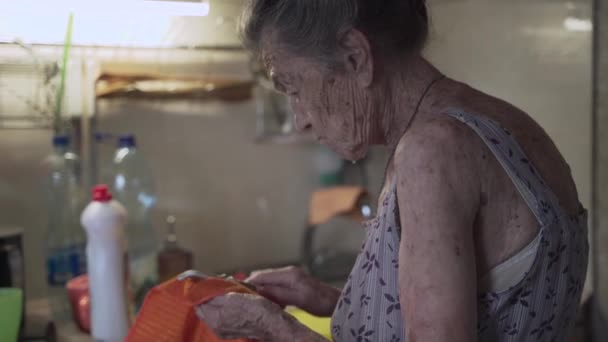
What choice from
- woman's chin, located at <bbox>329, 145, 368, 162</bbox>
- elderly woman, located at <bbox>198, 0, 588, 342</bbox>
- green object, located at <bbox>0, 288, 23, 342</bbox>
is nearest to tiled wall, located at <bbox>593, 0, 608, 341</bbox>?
elderly woman, located at <bbox>198, 0, 588, 342</bbox>

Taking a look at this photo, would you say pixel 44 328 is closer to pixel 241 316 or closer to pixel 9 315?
pixel 9 315

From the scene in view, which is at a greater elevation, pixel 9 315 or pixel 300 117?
pixel 300 117

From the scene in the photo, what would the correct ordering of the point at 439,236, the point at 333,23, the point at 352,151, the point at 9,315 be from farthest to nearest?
the point at 9,315 → the point at 352,151 → the point at 333,23 → the point at 439,236

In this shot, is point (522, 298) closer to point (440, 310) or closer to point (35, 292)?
point (440, 310)

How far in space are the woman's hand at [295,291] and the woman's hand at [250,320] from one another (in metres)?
0.21

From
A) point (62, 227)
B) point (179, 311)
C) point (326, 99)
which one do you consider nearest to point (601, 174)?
point (326, 99)

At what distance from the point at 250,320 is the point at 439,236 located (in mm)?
313

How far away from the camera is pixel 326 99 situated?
877 millimetres

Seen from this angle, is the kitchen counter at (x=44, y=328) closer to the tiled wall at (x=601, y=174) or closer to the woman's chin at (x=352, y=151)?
the woman's chin at (x=352, y=151)

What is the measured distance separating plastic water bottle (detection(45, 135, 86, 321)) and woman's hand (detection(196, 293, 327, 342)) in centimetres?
52

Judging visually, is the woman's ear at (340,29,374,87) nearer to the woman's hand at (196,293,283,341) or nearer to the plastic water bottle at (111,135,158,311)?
the woman's hand at (196,293,283,341)

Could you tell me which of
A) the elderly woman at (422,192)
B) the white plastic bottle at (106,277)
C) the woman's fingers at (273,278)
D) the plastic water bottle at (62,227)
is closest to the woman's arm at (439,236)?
the elderly woman at (422,192)

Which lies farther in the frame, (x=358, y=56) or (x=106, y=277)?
(x=106, y=277)

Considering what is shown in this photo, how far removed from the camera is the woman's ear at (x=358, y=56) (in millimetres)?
814
